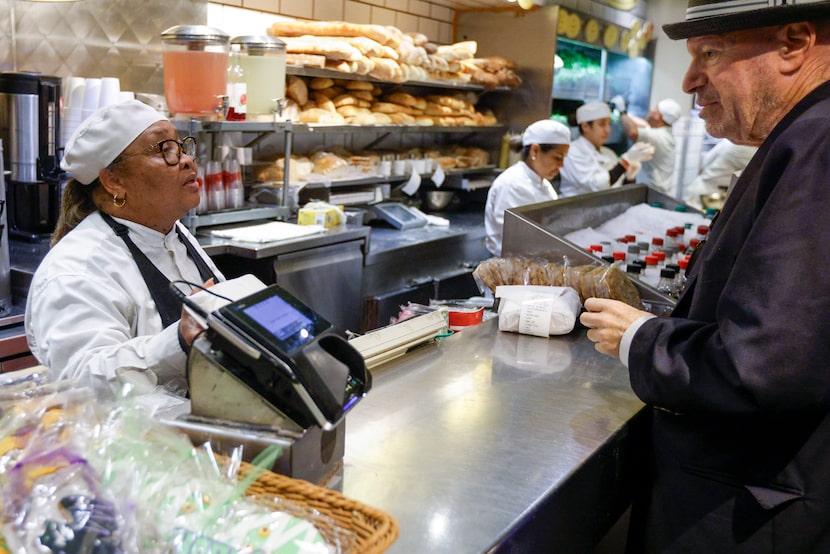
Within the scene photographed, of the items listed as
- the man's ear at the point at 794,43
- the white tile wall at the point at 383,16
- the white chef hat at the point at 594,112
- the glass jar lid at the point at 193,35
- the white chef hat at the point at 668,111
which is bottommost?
→ the man's ear at the point at 794,43

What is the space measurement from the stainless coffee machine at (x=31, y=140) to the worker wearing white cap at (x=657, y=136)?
20.1 feet

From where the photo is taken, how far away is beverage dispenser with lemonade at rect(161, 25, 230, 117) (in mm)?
3428

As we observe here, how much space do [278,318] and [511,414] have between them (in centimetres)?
69

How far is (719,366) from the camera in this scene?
1.28 metres

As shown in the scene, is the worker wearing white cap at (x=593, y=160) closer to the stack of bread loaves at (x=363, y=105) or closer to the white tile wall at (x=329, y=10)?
the stack of bread loaves at (x=363, y=105)

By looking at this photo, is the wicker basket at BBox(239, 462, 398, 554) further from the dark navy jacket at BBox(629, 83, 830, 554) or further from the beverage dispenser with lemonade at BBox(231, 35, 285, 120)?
the beverage dispenser with lemonade at BBox(231, 35, 285, 120)

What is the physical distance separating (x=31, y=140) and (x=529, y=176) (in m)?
2.83

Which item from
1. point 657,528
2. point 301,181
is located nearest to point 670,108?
point 301,181

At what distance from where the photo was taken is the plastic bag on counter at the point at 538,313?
231 cm

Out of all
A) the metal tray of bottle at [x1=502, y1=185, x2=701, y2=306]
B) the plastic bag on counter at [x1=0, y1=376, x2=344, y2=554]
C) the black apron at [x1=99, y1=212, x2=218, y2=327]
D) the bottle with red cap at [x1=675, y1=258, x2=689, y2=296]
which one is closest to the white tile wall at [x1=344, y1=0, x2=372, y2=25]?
the metal tray of bottle at [x1=502, y1=185, x2=701, y2=306]

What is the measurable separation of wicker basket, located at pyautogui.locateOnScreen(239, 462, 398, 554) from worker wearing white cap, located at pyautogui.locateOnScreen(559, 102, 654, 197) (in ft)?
17.0

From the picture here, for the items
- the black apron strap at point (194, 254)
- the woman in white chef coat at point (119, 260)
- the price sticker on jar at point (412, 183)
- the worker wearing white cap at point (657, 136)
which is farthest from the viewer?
the worker wearing white cap at point (657, 136)

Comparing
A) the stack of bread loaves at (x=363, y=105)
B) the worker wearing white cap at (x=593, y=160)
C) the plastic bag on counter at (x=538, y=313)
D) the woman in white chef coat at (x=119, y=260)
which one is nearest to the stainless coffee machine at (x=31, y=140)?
the woman in white chef coat at (x=119, y=260)

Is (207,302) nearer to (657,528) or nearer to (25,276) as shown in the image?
(657,528)
